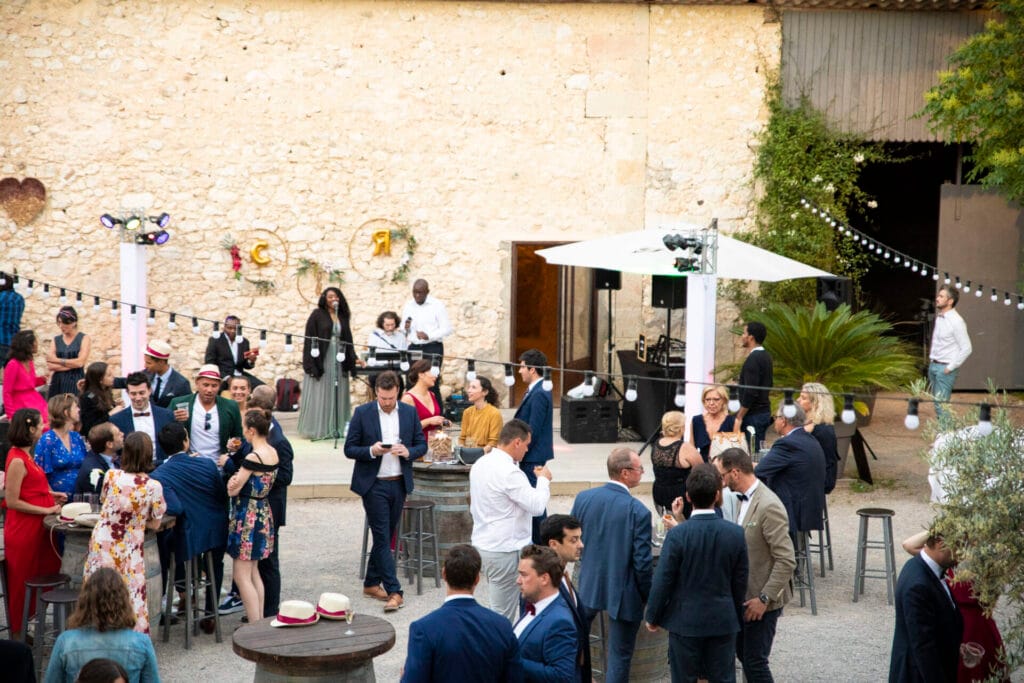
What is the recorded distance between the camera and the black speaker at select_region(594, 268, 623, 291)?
45.1 feet

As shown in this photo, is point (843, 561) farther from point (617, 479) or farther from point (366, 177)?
point (366, 177)

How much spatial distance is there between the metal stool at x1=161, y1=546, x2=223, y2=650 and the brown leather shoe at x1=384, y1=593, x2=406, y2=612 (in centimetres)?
110

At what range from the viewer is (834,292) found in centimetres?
1337

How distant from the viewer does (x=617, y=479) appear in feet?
21.0

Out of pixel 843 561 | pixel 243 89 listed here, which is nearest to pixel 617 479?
pixel 843 561

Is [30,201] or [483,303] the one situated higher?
[30,201]

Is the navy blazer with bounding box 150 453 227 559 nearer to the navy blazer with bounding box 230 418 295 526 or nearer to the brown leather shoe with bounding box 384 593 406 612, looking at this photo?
the navy blazer with bounding box 230 418 295 526

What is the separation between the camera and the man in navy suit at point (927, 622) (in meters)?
5.34

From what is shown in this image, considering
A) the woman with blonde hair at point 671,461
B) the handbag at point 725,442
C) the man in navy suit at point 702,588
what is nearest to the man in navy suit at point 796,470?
the handbag at point 725,442

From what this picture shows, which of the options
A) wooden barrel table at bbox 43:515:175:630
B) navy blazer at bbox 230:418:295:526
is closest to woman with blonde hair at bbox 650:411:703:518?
navy blazer at bbox 230:418:295:526

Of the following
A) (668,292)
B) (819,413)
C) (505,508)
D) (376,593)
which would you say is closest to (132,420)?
(376,593)

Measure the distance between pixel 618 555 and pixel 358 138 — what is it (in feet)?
30.6

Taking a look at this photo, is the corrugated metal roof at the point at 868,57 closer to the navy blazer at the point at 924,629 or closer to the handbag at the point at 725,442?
the handbag at the point at 725,442

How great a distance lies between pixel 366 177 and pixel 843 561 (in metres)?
7.58
